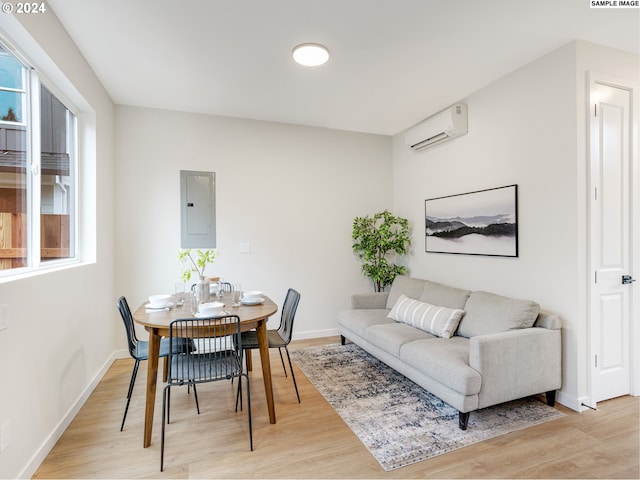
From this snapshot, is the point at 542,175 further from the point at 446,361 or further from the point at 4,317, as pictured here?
the point at 4,317

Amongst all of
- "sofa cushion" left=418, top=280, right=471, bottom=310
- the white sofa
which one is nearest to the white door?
the white sofa

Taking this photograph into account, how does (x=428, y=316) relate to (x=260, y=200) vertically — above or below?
below

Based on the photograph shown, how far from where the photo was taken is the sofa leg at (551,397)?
2.56 m

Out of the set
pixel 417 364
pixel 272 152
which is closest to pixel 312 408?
pixel 417 364

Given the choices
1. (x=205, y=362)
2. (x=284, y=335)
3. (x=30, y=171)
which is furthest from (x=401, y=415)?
(x=30, y=171)

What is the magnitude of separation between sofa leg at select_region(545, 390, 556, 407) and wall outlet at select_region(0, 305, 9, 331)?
347cm

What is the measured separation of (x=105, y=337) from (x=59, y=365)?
3.86 ft

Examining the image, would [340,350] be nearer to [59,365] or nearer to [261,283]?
[261,283]

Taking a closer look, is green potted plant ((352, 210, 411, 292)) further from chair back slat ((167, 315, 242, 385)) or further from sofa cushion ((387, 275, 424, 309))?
chair back slat ((167, 315, 242, 385))

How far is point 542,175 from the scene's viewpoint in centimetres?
273

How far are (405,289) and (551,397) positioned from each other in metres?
1.67

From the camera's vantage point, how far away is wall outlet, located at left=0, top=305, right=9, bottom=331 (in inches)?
61.9

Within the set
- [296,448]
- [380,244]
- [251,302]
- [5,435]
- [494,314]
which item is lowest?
[296,448]

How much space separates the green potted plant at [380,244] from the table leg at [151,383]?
9.22 ft
